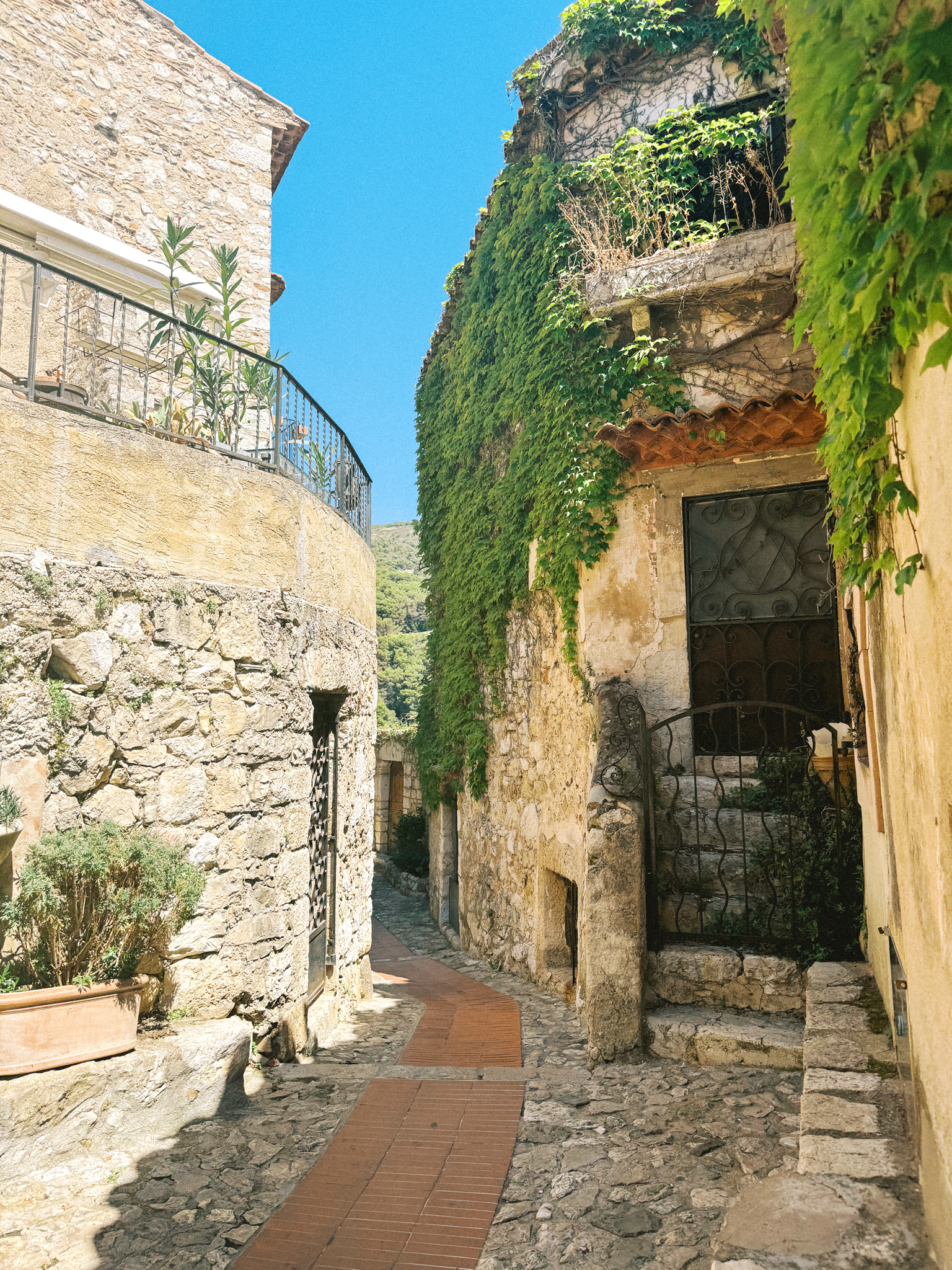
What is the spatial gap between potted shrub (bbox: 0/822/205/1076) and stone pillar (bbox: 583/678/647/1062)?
219cm

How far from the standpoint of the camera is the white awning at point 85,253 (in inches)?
324

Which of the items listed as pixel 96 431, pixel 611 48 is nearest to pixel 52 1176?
pixel 96 431

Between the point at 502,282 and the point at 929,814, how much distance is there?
8359mm

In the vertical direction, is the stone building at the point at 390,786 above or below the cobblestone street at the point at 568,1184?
above

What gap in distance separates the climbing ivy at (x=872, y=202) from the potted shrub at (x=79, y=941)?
12.2 feet

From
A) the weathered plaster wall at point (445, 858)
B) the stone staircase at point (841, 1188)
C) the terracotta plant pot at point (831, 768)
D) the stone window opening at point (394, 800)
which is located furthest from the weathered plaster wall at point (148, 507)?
the stone window opening at point (394, 800)

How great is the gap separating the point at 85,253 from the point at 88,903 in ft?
23.6

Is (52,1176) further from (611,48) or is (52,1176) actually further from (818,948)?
(611,48)

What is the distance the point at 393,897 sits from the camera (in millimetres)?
15469

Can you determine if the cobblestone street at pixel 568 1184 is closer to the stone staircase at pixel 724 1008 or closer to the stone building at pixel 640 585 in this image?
the stone staircase at pixel 724 1008

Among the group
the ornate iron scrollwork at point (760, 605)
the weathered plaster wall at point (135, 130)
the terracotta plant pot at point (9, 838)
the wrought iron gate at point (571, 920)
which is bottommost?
the wrought iron gate at point (571, 920)

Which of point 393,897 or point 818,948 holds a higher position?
point 818,948

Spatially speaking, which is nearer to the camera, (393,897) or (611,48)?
(611,48)

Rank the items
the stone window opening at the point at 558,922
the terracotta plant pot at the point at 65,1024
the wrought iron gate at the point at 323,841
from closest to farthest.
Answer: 1. the terracotta plant pot at the point at 65,1024
2. the wrought iron gate at the point at 323,841
3. the stone window opening at the point at 558,922
